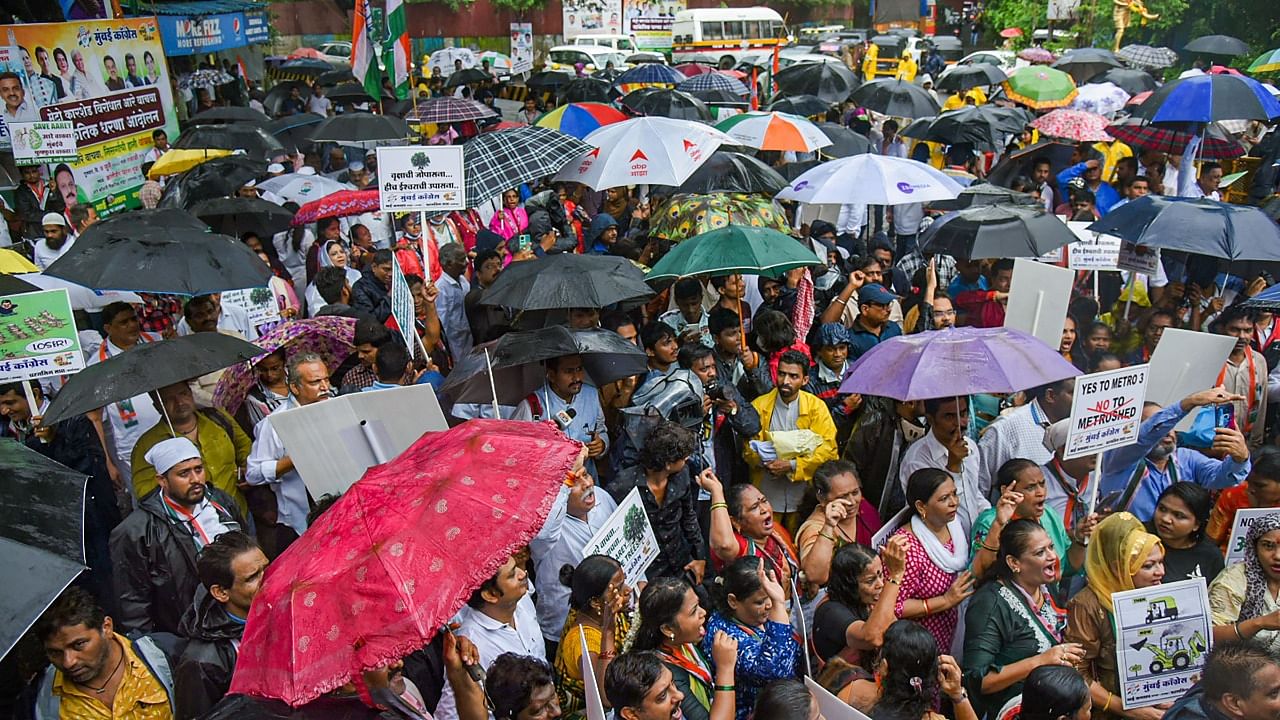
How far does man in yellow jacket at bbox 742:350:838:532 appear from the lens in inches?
225

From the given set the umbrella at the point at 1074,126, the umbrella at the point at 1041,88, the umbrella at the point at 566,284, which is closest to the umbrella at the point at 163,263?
the umbrella at the point at 566,284

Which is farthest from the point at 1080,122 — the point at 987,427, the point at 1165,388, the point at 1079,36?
the point at 1079,36

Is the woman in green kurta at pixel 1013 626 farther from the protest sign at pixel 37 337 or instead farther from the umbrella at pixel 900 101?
the umbrella at pixel 900 101

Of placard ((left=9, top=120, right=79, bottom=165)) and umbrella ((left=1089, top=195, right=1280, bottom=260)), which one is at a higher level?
placard ((left=9, top=120, right=79, bottom=165))

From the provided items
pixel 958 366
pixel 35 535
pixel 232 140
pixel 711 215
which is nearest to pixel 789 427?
pixel 958 366

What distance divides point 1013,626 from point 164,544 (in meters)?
3.61

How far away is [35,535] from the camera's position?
3338 mm

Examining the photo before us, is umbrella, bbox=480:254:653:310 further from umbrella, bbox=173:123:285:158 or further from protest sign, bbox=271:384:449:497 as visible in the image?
umbrella, bbox=173:123:285:158

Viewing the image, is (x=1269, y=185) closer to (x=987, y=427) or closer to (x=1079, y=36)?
(x=987, y=427)

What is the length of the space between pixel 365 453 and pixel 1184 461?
14.1ft

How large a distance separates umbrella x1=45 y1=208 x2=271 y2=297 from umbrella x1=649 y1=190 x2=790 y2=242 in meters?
3.20

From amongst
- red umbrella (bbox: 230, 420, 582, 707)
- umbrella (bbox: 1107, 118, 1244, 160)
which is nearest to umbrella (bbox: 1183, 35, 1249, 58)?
umbrella (bbox: 1107, 118, 1244, 160)

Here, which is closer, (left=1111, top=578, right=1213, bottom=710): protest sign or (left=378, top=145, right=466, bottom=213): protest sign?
(left=1111, top=578, right=1213, bottom=710): protest sign

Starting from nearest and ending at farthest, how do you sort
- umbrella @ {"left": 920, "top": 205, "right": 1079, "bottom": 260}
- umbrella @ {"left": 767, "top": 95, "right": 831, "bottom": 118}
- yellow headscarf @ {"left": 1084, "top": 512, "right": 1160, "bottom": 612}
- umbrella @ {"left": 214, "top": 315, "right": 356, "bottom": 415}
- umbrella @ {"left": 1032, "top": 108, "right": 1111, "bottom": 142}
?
yellow headscarf @ {"left": 1084, "top": 512, "right": 1160, "bottom": 612}, umbrella @ {"left": 214, "top": 315, "right": 356, "bottom": 415}, umbrella @ {"left": 920, "top": 205, "right": 1079, "bottom": 260}, umbrella @ {"left": 1032, "top": 108, "right": 1111, "bottom": 142}, umbrella @ {"left": 767, "top": 95, "right": 831, "bottom": 118}
